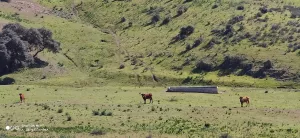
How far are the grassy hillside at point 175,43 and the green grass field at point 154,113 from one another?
578 inches

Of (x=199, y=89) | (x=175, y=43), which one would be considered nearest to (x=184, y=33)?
(x=175, y=43)

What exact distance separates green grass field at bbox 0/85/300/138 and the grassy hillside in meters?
14.7

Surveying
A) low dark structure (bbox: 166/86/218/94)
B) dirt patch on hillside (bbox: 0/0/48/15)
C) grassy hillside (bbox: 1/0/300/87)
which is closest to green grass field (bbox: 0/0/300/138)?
grassy hillside (bbox: 1/0/300/87)

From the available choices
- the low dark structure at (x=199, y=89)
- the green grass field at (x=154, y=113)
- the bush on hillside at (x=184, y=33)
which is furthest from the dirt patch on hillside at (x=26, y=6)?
the low dark structure at (x=199, y=89)

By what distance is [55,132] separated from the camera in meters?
52.0

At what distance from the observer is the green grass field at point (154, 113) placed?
53.1 metres

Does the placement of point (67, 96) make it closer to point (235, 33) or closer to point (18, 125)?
point (18, 125)

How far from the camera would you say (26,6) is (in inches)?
5753

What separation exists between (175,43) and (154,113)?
185 ft

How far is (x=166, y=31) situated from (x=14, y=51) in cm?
3919

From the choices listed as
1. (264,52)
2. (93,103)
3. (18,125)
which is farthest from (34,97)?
(264,52)

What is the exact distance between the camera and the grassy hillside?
326 feet

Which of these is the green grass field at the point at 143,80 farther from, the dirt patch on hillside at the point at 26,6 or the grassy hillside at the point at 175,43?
the dirt patch on hillside at the point at 26,6

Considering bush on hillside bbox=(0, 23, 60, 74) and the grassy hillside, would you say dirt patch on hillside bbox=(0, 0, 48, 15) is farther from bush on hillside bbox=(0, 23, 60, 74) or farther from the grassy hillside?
bush on hillside bbox=(0, 23, 60, 74)
